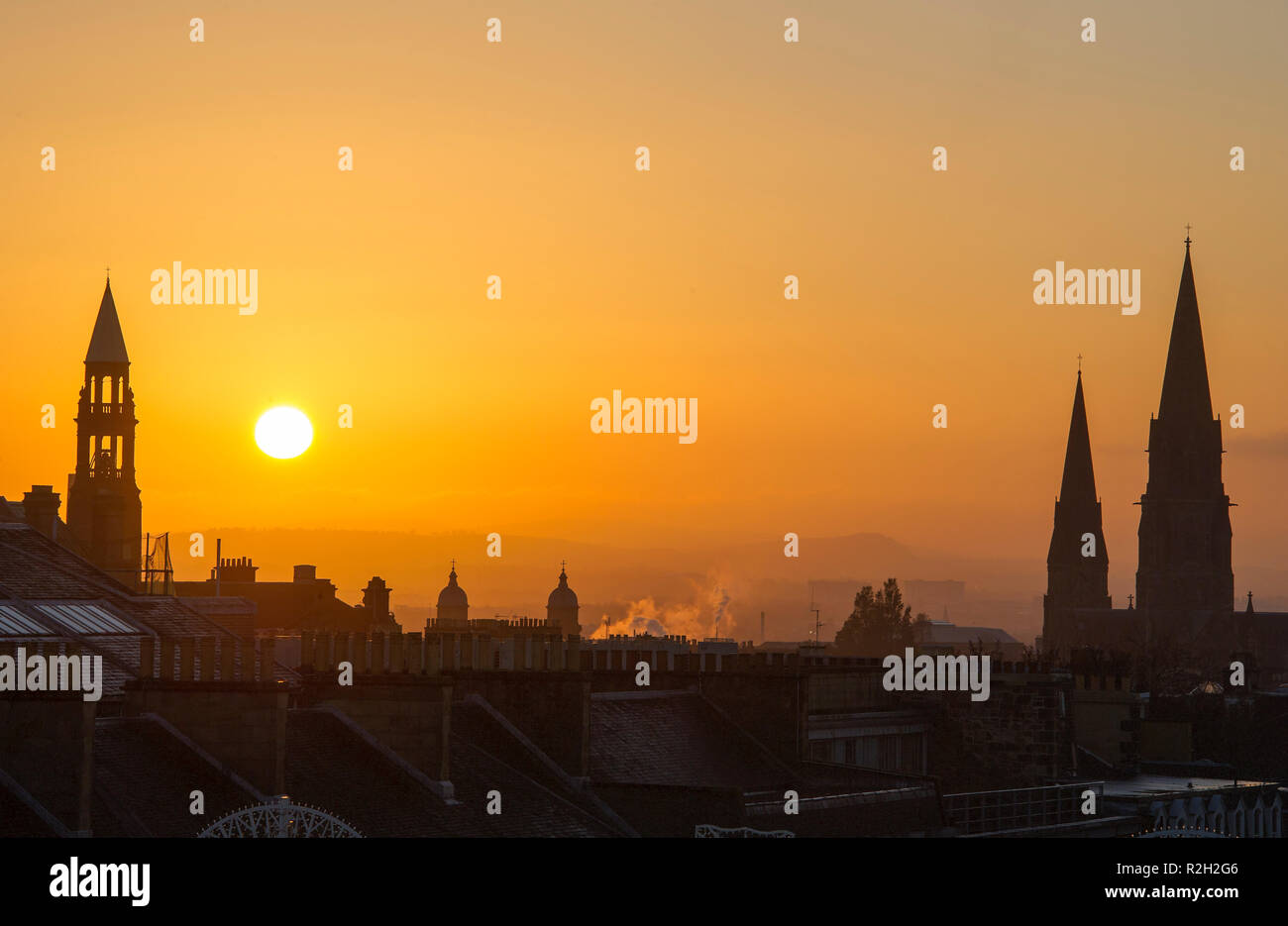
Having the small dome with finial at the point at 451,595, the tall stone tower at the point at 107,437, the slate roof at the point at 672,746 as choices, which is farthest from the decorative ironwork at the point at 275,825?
A: the small dome with finial at the point at 451,595

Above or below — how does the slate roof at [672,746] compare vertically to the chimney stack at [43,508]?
below

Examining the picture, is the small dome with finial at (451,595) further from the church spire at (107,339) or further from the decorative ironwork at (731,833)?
the decorative ironwork at (731,833)

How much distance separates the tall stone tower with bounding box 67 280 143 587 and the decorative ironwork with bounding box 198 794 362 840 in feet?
239

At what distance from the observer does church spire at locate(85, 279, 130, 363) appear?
10162cm

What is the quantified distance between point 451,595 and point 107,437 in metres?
58.3

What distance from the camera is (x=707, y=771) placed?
1884 inches

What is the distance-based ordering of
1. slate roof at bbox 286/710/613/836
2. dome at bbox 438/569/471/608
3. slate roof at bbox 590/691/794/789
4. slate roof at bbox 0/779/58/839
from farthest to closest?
dome at bbox 438/569/471/608
slate roof at bbox 590/691/794/789
slate roof at bbox 286/710/613/836
slate roof at bbox 0/779/58/839

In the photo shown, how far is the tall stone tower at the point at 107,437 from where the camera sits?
99.9 meters

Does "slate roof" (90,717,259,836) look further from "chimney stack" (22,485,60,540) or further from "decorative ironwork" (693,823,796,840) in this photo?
"chimney stack" (22,485,60,540)

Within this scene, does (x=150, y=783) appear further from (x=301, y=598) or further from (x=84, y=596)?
(x=301, y=598)

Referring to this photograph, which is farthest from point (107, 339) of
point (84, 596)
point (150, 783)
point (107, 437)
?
point (150, 783)

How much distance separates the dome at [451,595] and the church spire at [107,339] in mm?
57362

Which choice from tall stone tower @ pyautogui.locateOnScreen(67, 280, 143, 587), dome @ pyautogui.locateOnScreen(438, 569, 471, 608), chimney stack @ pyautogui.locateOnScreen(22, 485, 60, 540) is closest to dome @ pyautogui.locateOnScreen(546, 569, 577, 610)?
dome @ pyautogui.locateOnScreen(438, 569, 471, 608)
